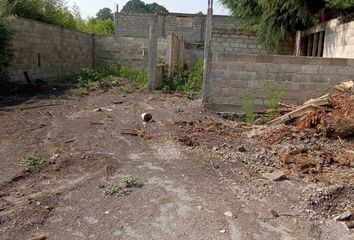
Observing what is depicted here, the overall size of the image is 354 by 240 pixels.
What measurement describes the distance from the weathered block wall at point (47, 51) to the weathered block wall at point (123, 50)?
472mm

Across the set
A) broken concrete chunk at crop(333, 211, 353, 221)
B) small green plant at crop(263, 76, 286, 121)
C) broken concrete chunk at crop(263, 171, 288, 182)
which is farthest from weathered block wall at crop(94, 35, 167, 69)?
broken concrete chunk at crop(333, 211, 353, 221)

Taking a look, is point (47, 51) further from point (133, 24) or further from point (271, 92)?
point (133, 24)

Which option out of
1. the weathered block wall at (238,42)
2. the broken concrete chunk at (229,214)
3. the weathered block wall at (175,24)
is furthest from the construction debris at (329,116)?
the weathered block wall at (175,24)

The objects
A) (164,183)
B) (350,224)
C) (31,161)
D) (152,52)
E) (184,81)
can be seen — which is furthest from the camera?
(184,81)

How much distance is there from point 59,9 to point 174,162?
12330mm

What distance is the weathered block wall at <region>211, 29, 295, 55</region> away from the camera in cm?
1262

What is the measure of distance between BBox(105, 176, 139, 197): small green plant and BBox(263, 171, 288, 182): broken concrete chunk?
1.59 meters

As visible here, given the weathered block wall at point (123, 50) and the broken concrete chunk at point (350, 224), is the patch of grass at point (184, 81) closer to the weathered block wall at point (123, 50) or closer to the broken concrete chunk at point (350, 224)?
the weathered block wall at point (123, 50)

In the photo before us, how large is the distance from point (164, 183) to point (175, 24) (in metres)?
17.2

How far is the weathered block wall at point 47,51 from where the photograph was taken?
10.8m

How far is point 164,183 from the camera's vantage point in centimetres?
421

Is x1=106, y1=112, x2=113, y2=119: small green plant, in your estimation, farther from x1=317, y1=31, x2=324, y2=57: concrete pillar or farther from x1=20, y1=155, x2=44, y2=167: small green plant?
x1=317, y1=31, x2=324, y2=57: concrete pillar

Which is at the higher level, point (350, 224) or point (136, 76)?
point (136, 76)

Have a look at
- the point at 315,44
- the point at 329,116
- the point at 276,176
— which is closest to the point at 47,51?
the point at 315,44
